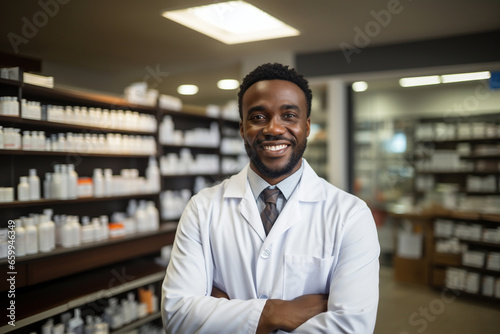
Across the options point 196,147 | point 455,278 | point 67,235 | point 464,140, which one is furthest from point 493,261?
point 67,235

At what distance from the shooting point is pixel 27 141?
279cm

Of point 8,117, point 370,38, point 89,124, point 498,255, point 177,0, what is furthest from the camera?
point 498,255

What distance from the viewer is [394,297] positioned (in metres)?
4.70

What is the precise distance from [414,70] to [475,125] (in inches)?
57.6

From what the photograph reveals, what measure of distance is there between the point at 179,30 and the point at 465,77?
3.19 metres

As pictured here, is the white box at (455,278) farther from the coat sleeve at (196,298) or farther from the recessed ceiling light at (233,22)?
the coat sleeve at (196,298)

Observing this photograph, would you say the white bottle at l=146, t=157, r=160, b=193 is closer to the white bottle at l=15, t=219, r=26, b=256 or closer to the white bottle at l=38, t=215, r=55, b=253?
the white bottle at l=38, t=215, r=55, b=253

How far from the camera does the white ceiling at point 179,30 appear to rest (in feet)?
10.3

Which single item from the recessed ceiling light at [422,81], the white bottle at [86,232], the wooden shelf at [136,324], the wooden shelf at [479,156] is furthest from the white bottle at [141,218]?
the wooden shelf at [479,156]

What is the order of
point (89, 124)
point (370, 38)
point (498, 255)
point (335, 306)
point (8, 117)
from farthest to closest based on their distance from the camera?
point (498, 255), point (370, 38), point (89, 124), point (8, 117), point (335, 306)

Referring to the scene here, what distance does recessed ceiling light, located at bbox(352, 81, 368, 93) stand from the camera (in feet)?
15.2

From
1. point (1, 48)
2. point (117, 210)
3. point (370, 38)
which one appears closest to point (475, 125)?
point (370, 38)

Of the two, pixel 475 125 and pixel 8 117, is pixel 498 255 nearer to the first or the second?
pixel 475 125

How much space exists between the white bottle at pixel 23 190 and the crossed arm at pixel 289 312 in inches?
90.1
